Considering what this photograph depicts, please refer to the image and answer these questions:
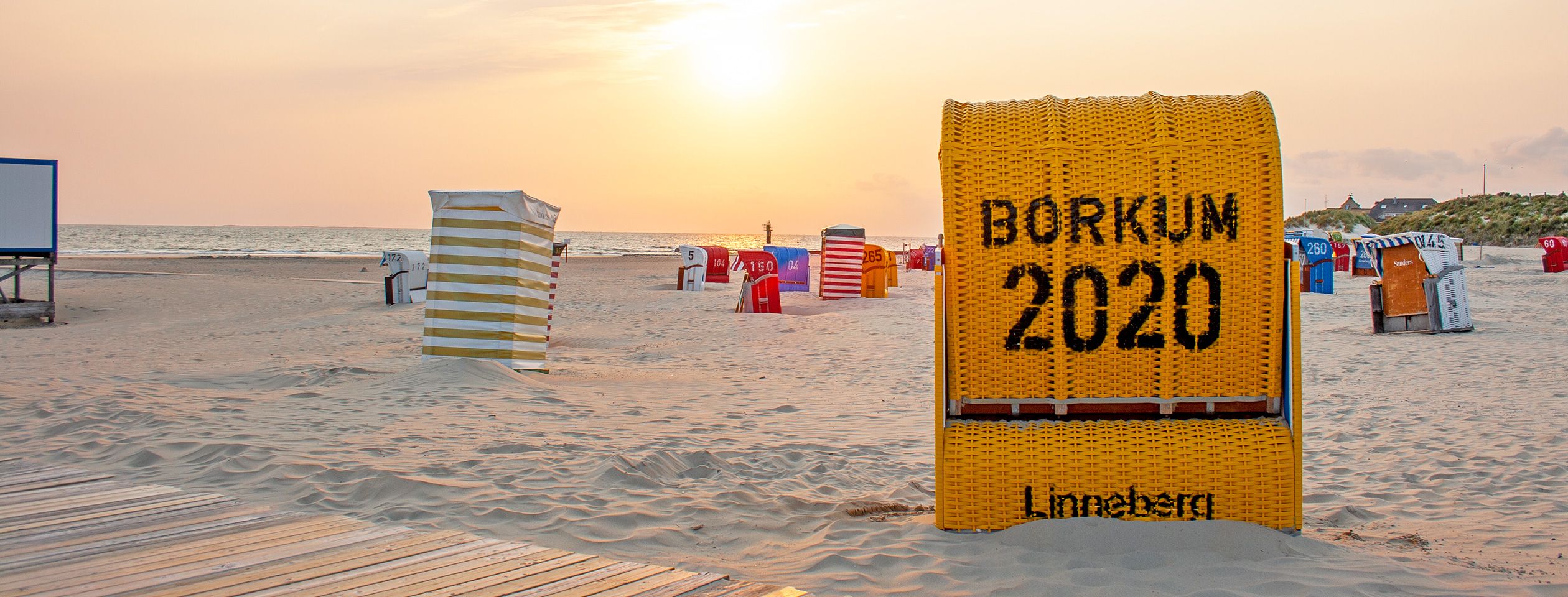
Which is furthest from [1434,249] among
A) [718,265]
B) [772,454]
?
[718,265]

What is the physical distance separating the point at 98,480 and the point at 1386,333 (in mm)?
12818

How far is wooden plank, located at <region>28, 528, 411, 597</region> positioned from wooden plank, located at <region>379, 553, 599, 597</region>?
2.02 feet

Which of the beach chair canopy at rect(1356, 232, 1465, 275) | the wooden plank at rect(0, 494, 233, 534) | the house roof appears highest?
the house roof

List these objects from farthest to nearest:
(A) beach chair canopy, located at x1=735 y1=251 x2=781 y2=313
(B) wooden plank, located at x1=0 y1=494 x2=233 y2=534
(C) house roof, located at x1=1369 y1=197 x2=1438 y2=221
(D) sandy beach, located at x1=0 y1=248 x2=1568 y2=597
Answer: (C) house roof, located at x1=1369 y1=197 x2=1438 y2=221, (A) beach chair canopy, located at x1=735 y1=251 x2=781 y2=313, (D) sandy beach, located at x1=0 y1=248 x2=1568 y2=597, (B) wooden plank, located at x1=0 y1=494 x2=233 y2=534

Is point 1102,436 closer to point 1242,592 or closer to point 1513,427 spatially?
point 1242,592

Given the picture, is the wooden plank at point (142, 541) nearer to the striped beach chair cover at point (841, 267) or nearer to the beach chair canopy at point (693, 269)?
the striped beach chair cover at point (841, 267)

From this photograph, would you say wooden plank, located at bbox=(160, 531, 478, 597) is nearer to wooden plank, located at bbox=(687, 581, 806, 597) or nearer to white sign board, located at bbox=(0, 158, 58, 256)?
wooden plank, located at bbox=(687, 581, 806, 597)

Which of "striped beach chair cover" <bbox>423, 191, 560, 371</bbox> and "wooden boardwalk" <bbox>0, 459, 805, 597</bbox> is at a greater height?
"striped beach chair cover" <bbox>423, 191, 560, 371</bbox>

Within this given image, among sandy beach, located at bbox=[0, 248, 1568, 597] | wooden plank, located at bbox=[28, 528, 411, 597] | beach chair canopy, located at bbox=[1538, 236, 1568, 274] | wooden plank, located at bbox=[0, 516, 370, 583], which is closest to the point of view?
wooden plank, located at bbox=[28, 528, 411, 597]

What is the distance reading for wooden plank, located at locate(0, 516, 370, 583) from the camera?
2920 mm

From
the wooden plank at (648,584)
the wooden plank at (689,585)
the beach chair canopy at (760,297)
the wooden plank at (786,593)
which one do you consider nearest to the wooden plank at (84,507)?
the wooden plank at (648,584)

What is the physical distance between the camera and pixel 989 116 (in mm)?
3791

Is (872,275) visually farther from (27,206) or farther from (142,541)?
(142,541)

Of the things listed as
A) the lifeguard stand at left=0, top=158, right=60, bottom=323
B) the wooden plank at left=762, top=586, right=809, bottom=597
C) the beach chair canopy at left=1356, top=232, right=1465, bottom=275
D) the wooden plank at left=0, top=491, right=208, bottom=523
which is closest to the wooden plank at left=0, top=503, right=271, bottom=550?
the wooden plank at left=0, top=491, right=208, bottom=523
